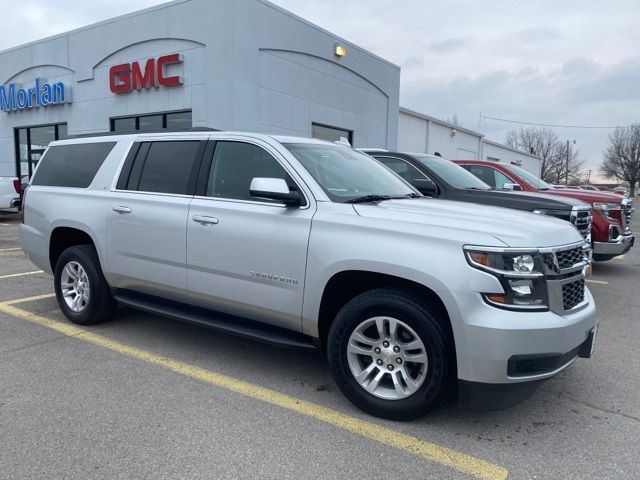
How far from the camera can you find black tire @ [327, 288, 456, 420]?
122 inches

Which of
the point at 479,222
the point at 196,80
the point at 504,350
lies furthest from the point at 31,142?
the point at 504,350

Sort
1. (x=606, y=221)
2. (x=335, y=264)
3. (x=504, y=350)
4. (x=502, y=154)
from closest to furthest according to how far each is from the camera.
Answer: (x=504, y=350), (x=335, y=264), (x=606, y=221), (x=502, y=154)

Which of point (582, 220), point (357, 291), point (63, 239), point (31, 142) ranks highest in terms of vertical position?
point (31, 142)

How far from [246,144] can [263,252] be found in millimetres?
970

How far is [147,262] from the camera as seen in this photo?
4523 millimetres

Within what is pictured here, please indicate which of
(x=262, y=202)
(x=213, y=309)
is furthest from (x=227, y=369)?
(x=262, y=202)

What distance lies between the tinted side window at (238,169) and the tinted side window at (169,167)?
0.24 meters

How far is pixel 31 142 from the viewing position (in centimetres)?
2039

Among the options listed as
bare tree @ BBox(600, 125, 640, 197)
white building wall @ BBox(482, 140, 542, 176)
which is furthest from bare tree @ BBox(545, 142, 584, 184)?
white building wall @ BBox(482, 140, 542, 176)

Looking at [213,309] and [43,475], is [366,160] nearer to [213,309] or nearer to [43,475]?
[213,309]

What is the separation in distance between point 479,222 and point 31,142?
70.1 feet

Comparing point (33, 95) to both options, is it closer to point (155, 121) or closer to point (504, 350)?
point (155, 121)

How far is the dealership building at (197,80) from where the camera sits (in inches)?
555

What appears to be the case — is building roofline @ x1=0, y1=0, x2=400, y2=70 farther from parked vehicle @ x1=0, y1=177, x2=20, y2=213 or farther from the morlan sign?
parked vehicle @ x1=0, y1=177, x2=20, y2=213
